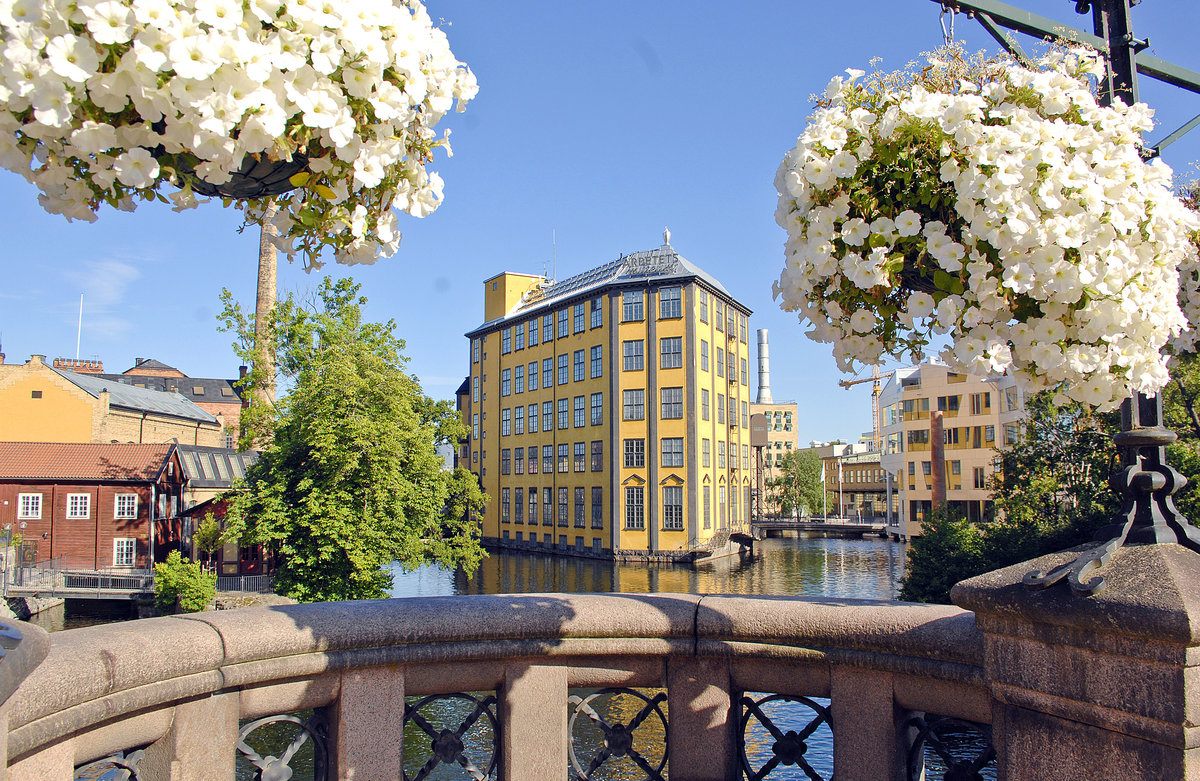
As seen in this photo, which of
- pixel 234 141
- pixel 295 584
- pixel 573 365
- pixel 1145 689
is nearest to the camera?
pixel 234 141

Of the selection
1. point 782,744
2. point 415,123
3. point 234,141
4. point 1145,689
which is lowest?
point 782,744

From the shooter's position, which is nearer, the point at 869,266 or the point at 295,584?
the point at 869,266

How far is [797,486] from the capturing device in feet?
324

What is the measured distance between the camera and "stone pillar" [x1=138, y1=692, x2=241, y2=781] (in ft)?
9.67

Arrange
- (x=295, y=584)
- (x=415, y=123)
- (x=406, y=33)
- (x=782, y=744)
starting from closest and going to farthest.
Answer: (x=406, y=33), (x=415, y=123), (x=782, y=744), (x=295, y=584)

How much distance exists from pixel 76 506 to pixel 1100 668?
45.2 meters

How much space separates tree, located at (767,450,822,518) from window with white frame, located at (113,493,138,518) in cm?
7645

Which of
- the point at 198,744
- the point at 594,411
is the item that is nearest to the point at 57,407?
the point at 594,411

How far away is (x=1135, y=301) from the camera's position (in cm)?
233

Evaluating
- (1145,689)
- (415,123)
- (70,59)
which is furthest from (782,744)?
(70,59)

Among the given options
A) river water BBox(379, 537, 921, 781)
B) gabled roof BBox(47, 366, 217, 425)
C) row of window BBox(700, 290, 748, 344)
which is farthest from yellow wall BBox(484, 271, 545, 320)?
gabled roof BBox(47, 366, 217, 425)

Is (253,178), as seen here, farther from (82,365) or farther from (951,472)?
(82,365)

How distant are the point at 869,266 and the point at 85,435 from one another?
54.5 meters

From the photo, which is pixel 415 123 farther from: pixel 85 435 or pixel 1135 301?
pixel 85 435
